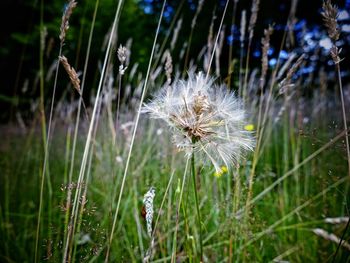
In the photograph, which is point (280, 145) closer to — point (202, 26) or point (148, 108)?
point (148, 108)

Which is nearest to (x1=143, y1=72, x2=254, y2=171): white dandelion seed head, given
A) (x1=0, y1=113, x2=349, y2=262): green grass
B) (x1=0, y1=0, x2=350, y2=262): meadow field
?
(x1=0, y1=0, x2=350, y2=262): meadow field

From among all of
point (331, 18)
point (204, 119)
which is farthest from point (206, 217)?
point (331, 18)

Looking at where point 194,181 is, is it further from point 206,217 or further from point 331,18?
point 206,217

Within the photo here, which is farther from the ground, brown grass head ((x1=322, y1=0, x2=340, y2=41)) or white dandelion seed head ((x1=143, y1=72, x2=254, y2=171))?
brown grass head ((x1=322, y1=0, x2=340, y2=41))

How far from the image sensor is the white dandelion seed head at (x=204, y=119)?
90 centimetres

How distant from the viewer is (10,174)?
9.12ft

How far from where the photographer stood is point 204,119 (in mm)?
916

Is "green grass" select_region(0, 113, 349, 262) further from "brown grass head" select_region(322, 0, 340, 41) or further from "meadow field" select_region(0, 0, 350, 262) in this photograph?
"brown grass head" select_region(322, 0, 340, 41)

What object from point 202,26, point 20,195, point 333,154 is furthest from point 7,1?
point 333,154

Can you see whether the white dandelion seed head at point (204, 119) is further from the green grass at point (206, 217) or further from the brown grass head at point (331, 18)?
the brown grass head at point (331, 18)

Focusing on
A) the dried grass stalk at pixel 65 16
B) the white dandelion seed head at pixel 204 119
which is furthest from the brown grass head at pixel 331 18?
the dried grass stalk at pixel 65 16

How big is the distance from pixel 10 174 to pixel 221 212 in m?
2.01

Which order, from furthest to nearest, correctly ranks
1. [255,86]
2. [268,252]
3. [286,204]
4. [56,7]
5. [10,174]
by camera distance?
[56,7] → [255,86] → [10,174] → [286,204] → [268,252]

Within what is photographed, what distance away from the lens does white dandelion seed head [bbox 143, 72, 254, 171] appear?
2.94 ft
